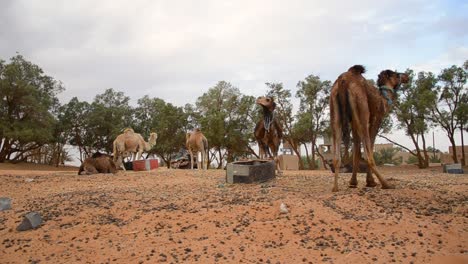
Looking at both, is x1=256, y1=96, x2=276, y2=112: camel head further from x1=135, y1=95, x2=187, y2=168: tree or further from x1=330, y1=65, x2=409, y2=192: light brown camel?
x1=135, y1=95, x2=187, y2=168: tree

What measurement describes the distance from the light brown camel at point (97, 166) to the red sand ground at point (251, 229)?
323 inches

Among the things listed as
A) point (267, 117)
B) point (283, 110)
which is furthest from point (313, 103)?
point (267, 117)

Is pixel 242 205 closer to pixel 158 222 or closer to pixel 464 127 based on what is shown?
pixel 158 222

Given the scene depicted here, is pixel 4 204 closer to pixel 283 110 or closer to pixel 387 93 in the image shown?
pixel 387 93

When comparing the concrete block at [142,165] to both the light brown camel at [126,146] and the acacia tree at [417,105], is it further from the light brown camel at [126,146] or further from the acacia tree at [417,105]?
the acacia tree at [417,105]

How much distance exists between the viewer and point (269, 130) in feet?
38.7

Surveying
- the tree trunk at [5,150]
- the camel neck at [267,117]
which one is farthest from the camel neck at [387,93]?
the tree trunk at [5,150]

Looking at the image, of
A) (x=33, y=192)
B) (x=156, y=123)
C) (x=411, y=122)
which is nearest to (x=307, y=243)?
(x=33, y=192)

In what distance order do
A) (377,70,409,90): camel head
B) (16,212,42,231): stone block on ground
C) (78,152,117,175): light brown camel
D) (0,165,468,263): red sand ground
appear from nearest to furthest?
(0,165,468,263): red sand ground, (16,212,42,231): stone block on ground, (377,70,409,90): camel head, (78,152,117,175): light brown camel

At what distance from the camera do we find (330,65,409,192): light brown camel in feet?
21.5

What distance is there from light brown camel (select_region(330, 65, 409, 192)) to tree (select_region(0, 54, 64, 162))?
25.6 meters

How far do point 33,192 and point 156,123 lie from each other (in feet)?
88.9

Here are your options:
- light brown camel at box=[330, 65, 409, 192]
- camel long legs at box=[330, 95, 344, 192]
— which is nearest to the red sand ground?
camel long legs at box=[330, 95, 344, 192]

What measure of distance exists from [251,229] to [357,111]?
294cm
